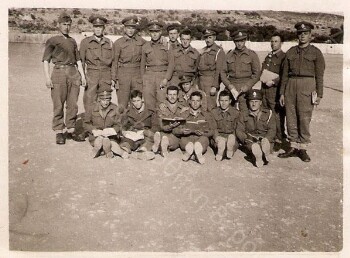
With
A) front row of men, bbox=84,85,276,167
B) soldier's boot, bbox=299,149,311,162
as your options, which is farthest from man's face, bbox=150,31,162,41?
soldier's boot, bbox=299,149,311,162

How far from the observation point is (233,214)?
2.13m

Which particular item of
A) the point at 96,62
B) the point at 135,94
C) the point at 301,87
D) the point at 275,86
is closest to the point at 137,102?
the point at 135,94

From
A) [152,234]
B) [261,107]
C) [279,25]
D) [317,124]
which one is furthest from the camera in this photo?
[317,124]

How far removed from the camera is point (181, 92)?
8.91ft

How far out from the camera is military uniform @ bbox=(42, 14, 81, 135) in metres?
2.58

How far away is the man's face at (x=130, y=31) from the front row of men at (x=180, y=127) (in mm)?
368

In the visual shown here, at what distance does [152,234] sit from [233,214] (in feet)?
1.39

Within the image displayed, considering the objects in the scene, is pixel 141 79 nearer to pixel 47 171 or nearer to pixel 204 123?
pixel 204 123

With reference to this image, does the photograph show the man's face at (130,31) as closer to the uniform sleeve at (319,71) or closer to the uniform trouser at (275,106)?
the uniform trouser at (275,106)

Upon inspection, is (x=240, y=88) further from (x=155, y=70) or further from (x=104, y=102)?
(x=104, y=102)

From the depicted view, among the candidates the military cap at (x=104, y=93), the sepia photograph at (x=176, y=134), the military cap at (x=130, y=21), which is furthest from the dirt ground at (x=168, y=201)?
the military cap at (x=130, y=21)

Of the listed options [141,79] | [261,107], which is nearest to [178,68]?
[141,79]

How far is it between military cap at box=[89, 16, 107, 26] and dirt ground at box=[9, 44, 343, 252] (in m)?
0.51

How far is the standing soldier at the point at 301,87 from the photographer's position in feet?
8.21
